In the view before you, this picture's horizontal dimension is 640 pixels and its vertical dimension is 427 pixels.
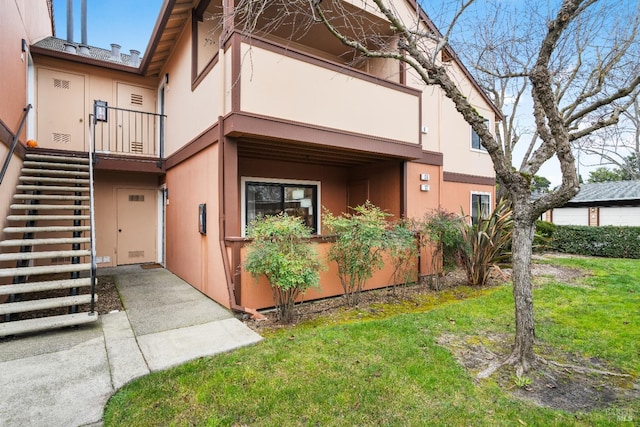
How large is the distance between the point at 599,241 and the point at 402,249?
1203 cm

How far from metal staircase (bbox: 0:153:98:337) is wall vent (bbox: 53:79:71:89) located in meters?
2.45

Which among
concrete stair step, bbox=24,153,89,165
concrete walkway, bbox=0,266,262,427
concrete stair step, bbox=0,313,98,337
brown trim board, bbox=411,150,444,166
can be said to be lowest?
concrete walkway, bbox=0,266,262,427

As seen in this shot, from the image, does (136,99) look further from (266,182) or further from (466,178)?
(466,178)

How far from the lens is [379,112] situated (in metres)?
6.94

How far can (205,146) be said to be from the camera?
20.2ft

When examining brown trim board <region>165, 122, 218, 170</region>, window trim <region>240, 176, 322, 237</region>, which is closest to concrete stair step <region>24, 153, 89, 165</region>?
brown trim board <region>165, 122, 218, 170</region>

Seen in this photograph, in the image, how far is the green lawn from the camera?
8.72 ft

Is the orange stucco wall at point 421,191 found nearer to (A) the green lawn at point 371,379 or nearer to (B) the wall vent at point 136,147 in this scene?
(A) the green lawn at point 371,379

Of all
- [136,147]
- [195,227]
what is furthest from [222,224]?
[136,147]

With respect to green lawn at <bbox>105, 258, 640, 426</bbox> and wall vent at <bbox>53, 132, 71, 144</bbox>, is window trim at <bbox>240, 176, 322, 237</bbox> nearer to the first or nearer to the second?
green lawn at <bbox>105, 258, 640, 426</bbox>

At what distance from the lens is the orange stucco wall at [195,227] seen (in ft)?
18.8

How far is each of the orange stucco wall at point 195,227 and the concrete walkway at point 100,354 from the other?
55 centimetres

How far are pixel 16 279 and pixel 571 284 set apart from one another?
10716 mm

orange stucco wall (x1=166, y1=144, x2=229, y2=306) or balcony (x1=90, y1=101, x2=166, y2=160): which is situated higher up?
balcony (x1=90, y1=101, x2=166, y2=160)
